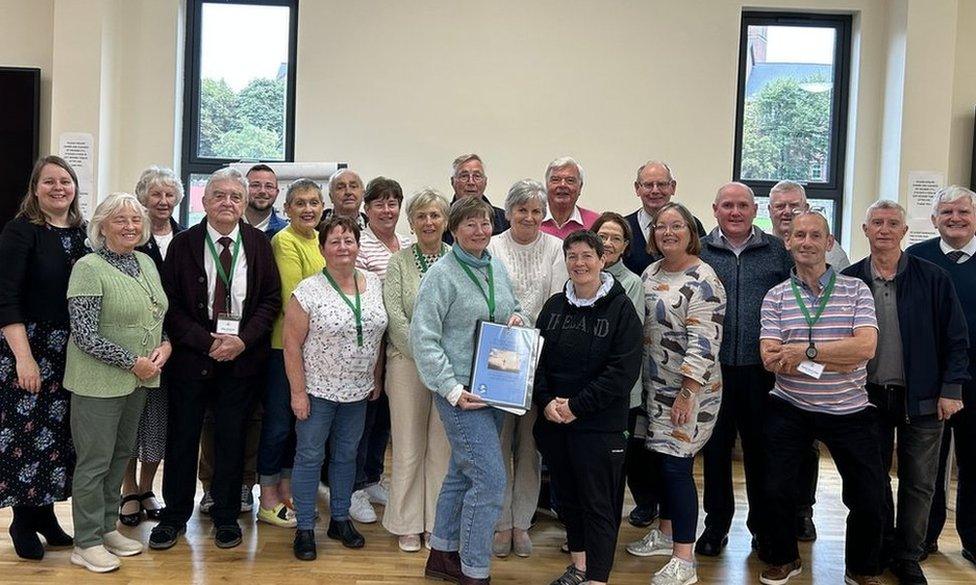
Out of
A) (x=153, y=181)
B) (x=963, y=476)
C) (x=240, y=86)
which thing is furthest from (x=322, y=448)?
(x=240, y=86)

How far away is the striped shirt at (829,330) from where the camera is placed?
10.1 feet

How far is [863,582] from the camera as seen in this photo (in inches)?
128

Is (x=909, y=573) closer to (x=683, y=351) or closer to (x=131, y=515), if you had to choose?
(x=683, y=351)

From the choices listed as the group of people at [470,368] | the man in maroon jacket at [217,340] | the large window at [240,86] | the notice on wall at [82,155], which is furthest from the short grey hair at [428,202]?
the notice on wall at [82,155]

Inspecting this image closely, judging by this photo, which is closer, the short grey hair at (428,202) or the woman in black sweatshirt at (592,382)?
the woman in black sweatshirt at (592,382)

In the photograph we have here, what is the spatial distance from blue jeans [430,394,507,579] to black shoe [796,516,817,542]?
1.76m

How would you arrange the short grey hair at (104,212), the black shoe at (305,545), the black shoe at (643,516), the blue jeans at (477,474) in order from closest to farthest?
the blue jeans at (477,474) < the short grey hair at (104,212) < the black shoe at (305,545) < the black shoe at (643,516)

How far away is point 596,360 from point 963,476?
2024mm

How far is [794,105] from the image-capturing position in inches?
251

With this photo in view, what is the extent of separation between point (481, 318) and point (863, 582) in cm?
195

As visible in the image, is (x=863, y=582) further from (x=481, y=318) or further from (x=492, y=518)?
(x=481, y=318)

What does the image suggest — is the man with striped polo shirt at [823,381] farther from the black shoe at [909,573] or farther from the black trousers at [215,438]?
the black trousers at [215,438]

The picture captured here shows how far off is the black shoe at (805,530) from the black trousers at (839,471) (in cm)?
57

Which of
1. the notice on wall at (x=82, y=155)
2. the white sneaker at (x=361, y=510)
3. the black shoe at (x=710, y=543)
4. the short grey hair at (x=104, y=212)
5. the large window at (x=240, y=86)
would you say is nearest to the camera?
the short grey hair at (x=104, y=212)
